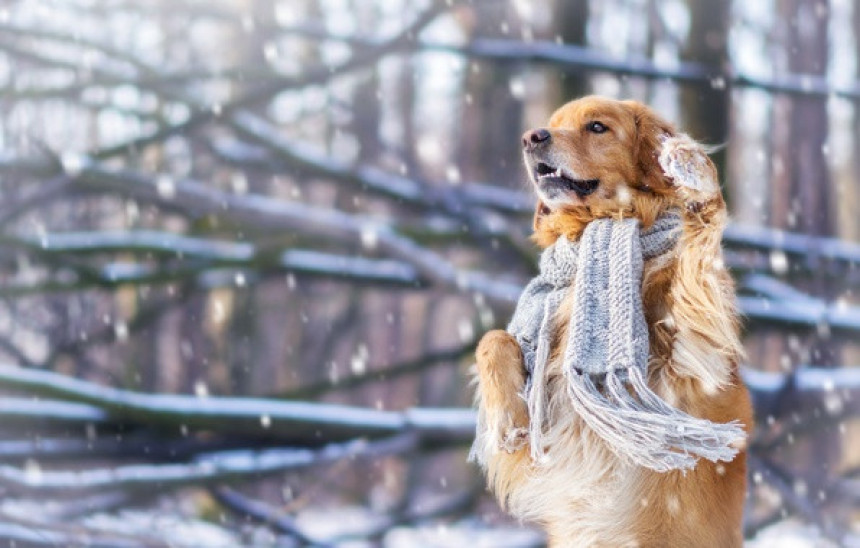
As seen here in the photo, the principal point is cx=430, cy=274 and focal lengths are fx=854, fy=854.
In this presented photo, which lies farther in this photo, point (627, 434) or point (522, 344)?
point (522, 344)

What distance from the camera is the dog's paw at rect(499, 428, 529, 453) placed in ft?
2.60

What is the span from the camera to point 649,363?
0.82 metres

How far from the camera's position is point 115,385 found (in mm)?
2258

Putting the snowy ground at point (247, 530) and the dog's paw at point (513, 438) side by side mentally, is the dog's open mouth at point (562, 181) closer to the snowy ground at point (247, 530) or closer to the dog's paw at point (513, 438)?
the dog's paw at point (513, 438)

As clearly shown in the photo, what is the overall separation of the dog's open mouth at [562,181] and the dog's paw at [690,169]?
4.1 inches

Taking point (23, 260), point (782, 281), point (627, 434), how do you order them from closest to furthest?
point (627, 434) < point (782, 281) < point (23, 260)

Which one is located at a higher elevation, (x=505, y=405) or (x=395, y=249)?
(x=395, y=249)

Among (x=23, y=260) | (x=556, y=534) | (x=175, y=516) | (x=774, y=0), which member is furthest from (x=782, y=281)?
(x=23, y=260)

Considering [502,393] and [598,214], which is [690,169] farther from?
[502,393]

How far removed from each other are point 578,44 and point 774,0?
1.57 feet

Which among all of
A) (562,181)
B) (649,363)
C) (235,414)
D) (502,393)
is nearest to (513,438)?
(502,393)

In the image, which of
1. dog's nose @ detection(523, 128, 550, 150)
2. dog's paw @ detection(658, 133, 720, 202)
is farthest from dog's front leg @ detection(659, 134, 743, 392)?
dog's nose @ detection(523, 128, 550, 150)

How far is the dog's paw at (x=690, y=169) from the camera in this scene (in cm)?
76

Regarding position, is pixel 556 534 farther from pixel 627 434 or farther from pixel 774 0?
pixel 774 0
